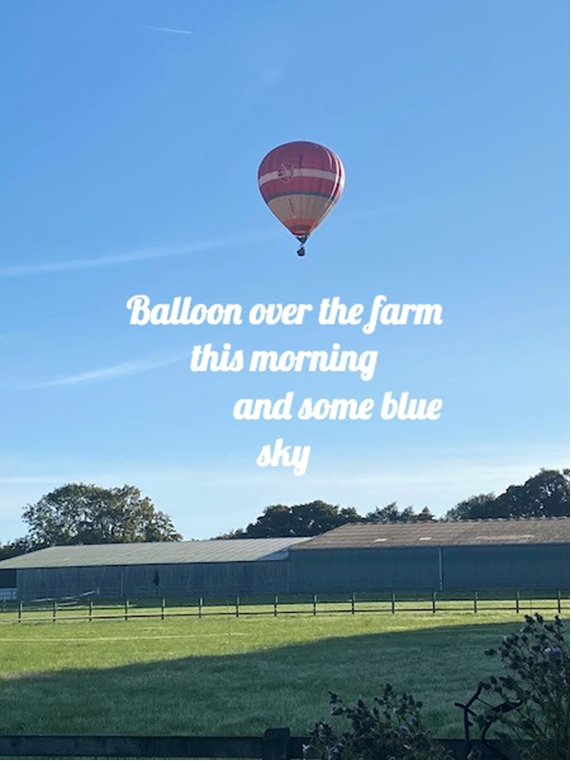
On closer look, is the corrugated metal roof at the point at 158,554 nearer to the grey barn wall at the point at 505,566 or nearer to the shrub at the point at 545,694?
the grey barn wall at the point at 505,566

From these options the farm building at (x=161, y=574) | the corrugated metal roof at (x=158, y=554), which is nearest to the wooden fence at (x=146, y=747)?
the farm building at (x=161, y=574)

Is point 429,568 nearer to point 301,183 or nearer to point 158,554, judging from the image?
point 158,554

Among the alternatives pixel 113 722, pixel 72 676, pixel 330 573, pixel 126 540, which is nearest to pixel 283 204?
pixel 72 676

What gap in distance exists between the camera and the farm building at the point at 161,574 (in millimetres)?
69000

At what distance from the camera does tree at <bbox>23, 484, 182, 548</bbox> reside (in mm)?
117375

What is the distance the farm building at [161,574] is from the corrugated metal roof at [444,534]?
3204 millimetres

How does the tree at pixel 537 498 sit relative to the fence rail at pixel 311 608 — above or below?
above

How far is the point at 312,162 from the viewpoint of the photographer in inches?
1232

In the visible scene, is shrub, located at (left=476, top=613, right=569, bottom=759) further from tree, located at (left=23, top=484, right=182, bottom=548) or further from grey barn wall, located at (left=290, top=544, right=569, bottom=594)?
tree, located at (left=23, top=484, right=182, bottom=548)

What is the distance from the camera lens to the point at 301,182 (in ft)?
103

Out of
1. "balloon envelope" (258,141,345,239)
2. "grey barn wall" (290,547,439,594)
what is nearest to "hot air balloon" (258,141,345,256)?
"balloon envelope" (258,141,345,239)

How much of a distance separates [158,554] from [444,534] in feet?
68.1


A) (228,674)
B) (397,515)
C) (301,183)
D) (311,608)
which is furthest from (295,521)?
(228,674)

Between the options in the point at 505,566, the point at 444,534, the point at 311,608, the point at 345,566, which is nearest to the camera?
the point at 311,608
